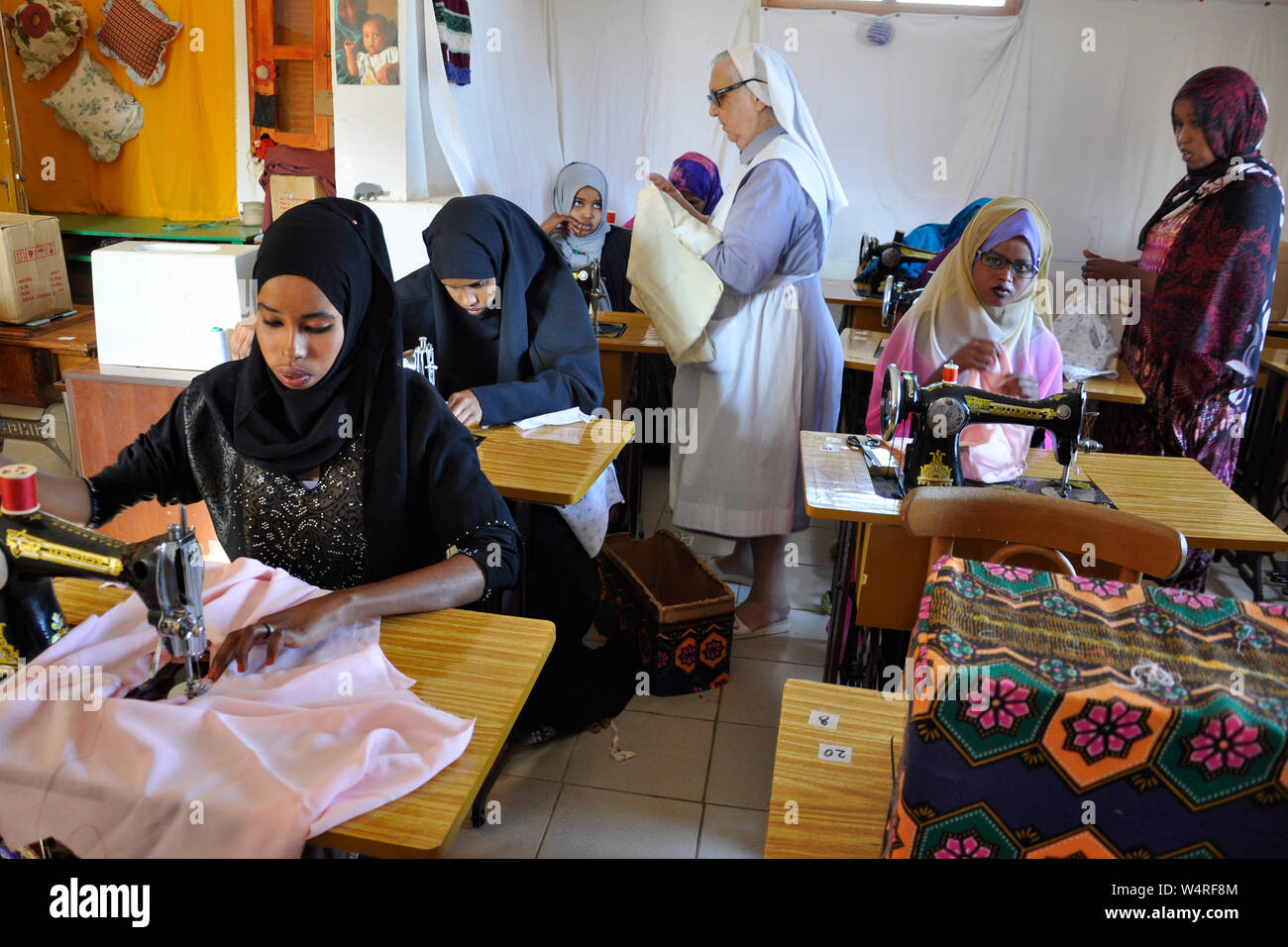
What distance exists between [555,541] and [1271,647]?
1996mm

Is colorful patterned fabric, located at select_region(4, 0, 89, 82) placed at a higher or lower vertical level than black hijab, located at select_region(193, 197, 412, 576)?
higher

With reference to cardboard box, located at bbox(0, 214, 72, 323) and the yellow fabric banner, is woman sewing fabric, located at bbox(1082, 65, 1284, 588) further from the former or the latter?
the yellow fabric banner

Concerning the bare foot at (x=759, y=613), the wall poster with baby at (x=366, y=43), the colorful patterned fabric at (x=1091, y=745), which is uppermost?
the wall poster with baby at (x=366, y=43)

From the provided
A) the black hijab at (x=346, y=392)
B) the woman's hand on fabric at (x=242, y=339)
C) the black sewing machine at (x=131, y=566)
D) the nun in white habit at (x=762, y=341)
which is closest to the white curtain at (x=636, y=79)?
the nun in white habit at (x=762, y=341)

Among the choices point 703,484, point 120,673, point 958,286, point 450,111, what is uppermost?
point 450,111

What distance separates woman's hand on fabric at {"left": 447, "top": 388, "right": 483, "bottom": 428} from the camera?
8.24 feet

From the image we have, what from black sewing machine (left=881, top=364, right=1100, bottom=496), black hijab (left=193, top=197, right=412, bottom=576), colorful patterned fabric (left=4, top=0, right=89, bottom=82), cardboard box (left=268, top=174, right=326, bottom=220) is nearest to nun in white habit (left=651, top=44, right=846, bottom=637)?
black sewing machine (left=881, top=364, right=1100, bottom=496)

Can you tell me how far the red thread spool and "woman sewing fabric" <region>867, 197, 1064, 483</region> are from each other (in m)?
2.05

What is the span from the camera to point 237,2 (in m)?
5.82

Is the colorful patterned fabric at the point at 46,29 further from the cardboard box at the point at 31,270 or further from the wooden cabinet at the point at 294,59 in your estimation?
the cardboard box at the point at 31,270

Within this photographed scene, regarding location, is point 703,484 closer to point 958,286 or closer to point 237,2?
point 958,286

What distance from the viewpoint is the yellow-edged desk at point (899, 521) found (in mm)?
2158

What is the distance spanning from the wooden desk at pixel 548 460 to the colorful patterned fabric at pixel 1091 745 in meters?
1.49

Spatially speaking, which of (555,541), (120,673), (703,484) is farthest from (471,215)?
(120,673)
